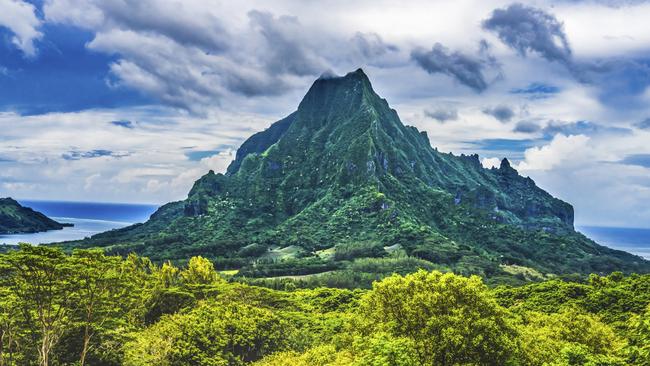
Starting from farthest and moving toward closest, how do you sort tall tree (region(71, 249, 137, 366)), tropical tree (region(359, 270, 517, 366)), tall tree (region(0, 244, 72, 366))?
tall tree (region(71, 249, 137, 366))
tall tree (region(0, 244, 72, 366))
tropical tree (region(359, 270, 517, 366))

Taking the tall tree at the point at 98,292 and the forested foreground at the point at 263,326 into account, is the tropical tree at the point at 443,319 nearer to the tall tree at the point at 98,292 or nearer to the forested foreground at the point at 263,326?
the forested foreground at the point at 263,326

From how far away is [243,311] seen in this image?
69.9 meters

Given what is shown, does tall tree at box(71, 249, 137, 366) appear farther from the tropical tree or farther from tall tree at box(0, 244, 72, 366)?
the tropical tree

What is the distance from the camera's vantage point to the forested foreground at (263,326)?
4400cm

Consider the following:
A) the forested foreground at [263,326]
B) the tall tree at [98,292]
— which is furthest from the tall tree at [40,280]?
the tall tree at [98,292]

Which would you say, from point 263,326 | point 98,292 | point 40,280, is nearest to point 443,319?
point 263,326

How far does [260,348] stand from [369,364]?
34.5m

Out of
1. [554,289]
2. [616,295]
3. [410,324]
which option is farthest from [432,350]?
[554,289]

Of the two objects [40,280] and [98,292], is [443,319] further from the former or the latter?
[98,292]

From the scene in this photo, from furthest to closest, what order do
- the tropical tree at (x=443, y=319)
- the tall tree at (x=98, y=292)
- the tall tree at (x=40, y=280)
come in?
the tall tree at (x=98, y=292) → the tall tree at (x=40, y=280) → the tropical tree at (x=443, y=319)

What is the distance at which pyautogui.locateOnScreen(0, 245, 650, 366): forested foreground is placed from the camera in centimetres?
4400

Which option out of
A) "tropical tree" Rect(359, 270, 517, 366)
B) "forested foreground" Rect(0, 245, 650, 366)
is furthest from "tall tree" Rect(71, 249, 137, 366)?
"tropical tree" Rect(359, 270, 517, 366)

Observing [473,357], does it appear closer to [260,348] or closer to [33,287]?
[260,348]

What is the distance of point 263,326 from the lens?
69312 mm
